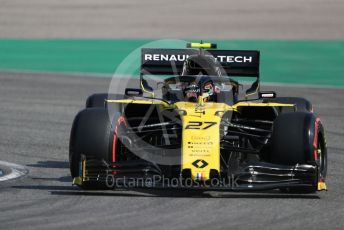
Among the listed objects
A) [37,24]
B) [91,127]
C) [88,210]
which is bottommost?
[88,210]

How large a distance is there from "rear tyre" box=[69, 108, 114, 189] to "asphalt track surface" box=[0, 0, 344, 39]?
22673mm

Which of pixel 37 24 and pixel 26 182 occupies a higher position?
pixel 37 24

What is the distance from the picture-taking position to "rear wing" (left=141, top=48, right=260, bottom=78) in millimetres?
13719

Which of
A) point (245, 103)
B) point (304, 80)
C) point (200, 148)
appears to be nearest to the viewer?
point (200, 148)

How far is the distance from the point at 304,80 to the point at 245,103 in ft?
47.7

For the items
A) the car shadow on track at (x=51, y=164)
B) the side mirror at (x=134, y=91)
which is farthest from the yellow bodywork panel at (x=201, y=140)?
the car shadow on track at (x=51, y=164)

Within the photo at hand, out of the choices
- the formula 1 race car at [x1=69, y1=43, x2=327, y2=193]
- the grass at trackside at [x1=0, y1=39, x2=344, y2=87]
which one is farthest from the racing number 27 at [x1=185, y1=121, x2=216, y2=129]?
the grass at trackside at [x1=0, y1=39, x2=344, y2=87]

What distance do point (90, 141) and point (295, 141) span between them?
2.28 meters

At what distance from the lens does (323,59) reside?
29.4m

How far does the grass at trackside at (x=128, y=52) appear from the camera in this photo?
89.6 ft

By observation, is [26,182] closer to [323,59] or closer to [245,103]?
[245,103]

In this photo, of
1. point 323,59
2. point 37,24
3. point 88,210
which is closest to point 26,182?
point 88,210

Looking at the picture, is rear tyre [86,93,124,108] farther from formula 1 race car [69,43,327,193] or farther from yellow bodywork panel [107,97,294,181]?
yellow bodywork panel [107,97,294,181]

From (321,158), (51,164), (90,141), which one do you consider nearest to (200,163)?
(90,141)
